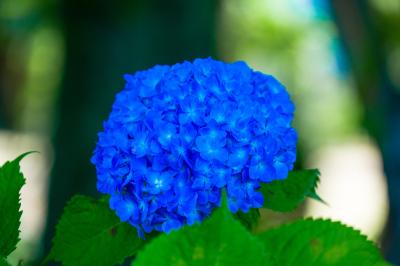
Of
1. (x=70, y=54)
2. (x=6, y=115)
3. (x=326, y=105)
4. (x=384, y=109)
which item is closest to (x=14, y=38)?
(x=6, y=115)

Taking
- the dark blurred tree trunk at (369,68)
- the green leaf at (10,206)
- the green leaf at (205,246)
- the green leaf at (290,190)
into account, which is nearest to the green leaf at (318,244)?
the green leaf at (205,246)

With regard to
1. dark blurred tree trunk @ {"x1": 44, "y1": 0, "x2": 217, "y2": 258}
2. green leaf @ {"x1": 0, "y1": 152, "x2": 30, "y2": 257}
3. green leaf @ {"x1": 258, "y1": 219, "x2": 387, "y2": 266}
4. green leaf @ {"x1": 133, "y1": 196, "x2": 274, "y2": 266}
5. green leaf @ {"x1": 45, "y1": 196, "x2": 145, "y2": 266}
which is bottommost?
dark blurred tree trunk @ {"x1": 44, "y1": 0, "x2": 217, "y2": 258}

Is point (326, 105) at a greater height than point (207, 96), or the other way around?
point (207, 96)

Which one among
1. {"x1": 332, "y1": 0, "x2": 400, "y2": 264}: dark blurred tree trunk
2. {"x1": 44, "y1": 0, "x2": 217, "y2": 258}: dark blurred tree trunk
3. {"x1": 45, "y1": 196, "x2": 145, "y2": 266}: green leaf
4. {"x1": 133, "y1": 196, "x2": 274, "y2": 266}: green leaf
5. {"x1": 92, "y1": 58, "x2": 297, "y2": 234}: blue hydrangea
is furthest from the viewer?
{"x1": 44, "y1": 0, "x2": 217, "y2": 258}: dark blurred tree trunk

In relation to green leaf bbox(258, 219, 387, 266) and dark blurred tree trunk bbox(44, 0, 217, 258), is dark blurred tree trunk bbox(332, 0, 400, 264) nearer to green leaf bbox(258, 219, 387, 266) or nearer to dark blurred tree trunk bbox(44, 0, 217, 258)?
dark blurred tree trunk bbox(44, 0, 217, 258)

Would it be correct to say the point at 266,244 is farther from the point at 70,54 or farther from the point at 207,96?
the point at 70,54

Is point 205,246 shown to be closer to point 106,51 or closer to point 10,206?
point 10,206

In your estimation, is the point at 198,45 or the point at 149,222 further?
the point at 198,45

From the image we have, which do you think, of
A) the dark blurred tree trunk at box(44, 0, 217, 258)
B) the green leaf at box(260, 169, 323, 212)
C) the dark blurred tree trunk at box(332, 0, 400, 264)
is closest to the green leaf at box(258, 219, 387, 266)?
the green leaf at box(260, 169, 323, 212)
